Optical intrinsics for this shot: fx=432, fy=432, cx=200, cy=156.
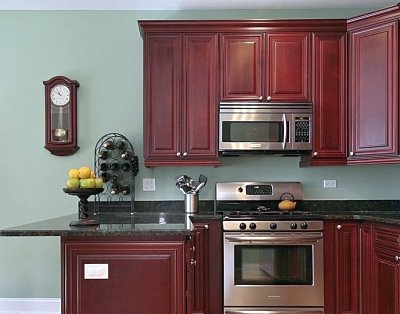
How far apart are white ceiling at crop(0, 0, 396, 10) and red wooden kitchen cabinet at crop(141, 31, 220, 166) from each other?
0.45 m

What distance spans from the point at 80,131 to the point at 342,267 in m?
2.63

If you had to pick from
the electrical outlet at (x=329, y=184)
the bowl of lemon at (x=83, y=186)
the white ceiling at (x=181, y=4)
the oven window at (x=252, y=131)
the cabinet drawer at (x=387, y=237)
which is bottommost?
the cabinet drawer at (x=387, y=237)

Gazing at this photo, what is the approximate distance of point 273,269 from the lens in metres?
3.51

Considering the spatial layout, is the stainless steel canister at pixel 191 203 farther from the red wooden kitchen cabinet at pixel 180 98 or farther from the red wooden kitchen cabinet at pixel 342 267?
the red wooden kitchen cabinet at pixel 342 267

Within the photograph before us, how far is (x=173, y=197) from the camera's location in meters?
4.10

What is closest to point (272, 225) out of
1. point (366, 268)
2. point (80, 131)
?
point (366, 268)

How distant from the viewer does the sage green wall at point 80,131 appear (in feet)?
13.5

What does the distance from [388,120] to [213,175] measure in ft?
5.25

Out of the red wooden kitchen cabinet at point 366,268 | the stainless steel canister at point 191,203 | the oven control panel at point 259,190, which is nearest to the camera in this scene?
the red wooden kitchen cabinet at point 366,268

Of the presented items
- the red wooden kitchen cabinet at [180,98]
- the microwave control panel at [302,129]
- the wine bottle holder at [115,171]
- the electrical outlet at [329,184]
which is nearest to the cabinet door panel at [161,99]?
the red wooden kitchen cabinet at [180,98]

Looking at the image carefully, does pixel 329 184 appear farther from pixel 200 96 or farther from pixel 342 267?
pixel 200 96

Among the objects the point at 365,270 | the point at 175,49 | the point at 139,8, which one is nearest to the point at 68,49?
A: the point at 139,8

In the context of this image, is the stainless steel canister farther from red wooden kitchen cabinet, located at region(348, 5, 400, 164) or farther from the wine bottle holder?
red wooden kitchen cabinet, located at region(348, 5, 400, 164)

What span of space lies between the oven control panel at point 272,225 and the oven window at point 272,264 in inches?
5.7
